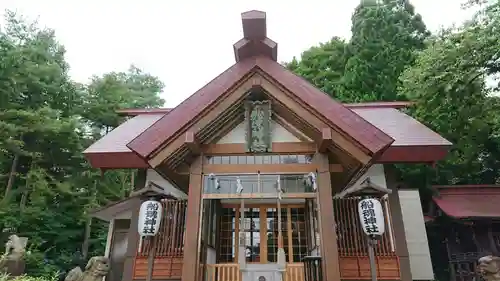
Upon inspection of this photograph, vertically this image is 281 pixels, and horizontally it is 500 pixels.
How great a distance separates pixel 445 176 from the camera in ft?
44.4

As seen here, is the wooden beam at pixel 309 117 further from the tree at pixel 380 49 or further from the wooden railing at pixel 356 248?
the tree at pixel 380 49

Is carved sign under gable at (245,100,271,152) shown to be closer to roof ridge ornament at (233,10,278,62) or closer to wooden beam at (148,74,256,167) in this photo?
wooden beam at (148,74,256,167)

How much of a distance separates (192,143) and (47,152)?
9.94m

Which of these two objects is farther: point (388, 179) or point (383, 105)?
point (383, 105)

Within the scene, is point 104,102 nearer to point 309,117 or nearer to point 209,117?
point 209,117

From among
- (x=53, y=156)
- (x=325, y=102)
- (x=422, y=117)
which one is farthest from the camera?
(x=53, y=156)

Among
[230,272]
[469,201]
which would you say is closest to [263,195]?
[230,272]

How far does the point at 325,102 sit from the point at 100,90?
13167 mm

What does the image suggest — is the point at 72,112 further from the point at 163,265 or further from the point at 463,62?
the point at 463,62

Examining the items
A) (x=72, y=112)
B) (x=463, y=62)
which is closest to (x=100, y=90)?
(x=72, y=112)

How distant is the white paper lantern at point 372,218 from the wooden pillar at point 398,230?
180 cm

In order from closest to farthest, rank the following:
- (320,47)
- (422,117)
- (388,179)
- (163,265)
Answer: (163,265) < (388,179) < (422,117) < (320,47)

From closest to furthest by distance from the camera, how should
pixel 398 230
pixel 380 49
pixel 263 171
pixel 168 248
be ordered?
pixel 263 171 → pixel 168 248 → pixel 398 230 → pixel 380 49

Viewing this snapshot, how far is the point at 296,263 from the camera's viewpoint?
6.84 metres
